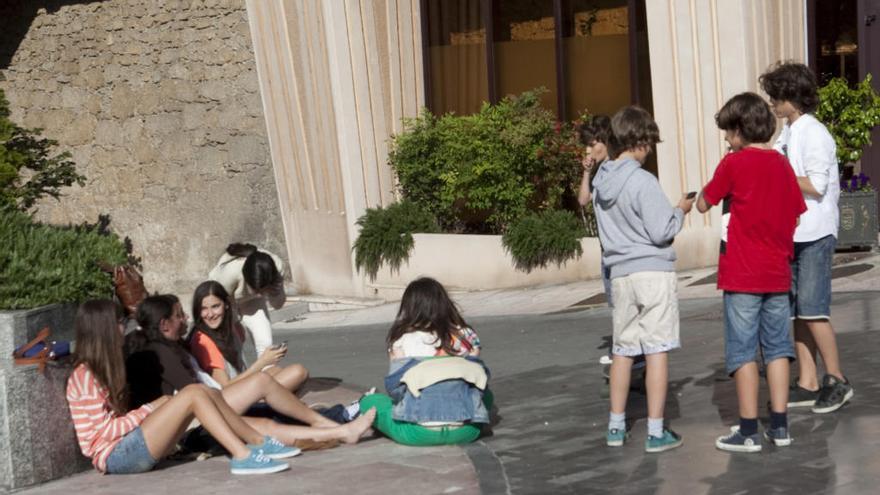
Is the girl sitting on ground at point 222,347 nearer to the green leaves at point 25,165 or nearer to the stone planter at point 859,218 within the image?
the stone planter at point 859,218

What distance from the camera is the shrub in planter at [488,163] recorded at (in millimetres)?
14680

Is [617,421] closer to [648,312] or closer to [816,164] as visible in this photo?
[648,312]

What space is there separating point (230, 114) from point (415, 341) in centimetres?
1038

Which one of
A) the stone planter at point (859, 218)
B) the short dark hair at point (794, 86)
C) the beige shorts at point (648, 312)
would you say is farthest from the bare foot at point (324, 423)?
the stone planter at point (859, 218)

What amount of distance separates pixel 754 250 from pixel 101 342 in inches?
126

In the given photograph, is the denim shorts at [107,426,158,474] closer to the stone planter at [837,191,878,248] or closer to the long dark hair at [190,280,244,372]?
the long dark hair at [190,280,244,372]

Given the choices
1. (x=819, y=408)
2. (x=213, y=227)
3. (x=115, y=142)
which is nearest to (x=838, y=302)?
(x=819, y=408)

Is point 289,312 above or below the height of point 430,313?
below

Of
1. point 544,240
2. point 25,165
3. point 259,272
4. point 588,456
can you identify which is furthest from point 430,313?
point 25,165

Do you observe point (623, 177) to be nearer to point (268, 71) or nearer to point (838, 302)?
point (838, 302)

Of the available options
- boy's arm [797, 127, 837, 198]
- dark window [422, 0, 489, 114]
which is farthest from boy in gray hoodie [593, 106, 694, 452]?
dark window [422, 0, 489, 114]

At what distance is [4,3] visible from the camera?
20.4 m

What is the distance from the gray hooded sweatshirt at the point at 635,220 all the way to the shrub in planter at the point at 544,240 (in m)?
6.78

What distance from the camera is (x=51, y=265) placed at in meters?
8.41
